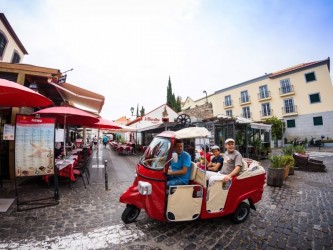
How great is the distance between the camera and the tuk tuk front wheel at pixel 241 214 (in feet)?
12.1

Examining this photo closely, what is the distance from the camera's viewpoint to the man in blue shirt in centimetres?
336

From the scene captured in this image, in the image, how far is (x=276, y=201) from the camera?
16.4 ft

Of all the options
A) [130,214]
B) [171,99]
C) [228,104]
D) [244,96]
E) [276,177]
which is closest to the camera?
[130,214]

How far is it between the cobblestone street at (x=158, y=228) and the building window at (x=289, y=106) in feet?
81.8

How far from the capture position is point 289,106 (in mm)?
26141

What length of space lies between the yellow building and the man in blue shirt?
27.2 m

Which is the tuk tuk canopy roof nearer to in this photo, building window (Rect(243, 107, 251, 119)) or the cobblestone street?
the cobblestone street

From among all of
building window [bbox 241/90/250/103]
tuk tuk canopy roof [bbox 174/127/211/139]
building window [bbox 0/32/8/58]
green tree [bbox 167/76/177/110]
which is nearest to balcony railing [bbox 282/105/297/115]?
building window [bbox 241/90/250/103]

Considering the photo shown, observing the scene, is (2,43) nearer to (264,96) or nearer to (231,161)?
(231,161)

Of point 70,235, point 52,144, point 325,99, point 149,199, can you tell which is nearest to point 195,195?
point 149,199

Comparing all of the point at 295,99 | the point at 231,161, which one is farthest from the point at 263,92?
the point at 231,161

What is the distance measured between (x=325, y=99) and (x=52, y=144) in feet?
96.2

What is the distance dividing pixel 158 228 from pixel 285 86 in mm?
29547

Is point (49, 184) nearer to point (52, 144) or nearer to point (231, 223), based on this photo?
point (52, 144)
